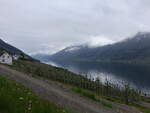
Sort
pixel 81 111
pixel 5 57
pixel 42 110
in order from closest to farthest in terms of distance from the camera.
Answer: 1. pixel 42 110
2. pixel 81 111
3. pixel 5 57

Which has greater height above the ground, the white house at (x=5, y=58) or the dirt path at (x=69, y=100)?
the white house at (x=5, y=58)

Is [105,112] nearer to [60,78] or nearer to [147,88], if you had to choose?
[60,78]

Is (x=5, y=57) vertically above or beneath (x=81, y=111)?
above

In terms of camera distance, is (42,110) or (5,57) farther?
(5,57)

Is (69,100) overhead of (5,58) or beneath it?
beneath

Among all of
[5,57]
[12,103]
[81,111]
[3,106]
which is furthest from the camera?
[5,57]

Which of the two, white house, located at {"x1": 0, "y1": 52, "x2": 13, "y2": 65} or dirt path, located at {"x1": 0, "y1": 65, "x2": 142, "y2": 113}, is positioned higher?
white house, located at {"x1": 0, "y1": 52, "x2": 13, "y2": 65}

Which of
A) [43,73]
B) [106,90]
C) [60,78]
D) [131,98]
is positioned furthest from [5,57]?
[131,98]

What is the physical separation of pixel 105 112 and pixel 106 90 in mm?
47936

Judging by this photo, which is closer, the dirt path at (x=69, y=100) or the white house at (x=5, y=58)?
the dirt path at (x=69, y=100)

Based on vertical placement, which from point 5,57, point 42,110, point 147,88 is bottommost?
point 147,88

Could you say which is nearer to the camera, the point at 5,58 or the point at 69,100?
the point at 69,100

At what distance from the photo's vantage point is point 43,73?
218 ft

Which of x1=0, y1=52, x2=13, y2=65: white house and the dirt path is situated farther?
x1=0, y1=52, x2=13, y2=65: white house
